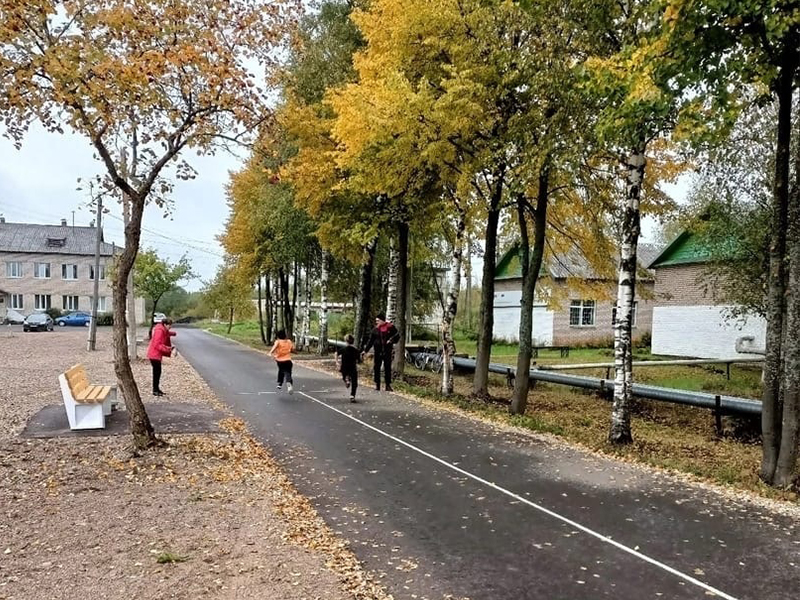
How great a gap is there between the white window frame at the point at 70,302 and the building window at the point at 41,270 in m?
2.85

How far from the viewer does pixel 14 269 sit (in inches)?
2719

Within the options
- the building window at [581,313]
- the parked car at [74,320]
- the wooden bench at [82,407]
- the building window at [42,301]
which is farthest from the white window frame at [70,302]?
the wooden bench at [82,407]

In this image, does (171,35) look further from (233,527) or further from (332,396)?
(332,396)

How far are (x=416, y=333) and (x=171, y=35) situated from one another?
3406 centimetres

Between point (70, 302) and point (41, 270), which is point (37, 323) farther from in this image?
point (41, 270)

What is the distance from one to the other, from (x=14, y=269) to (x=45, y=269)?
112 inches

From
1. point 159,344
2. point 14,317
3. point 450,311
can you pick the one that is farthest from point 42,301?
point 450,311

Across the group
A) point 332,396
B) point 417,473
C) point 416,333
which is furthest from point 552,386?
point 416,333

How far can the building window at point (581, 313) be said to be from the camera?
125 ft

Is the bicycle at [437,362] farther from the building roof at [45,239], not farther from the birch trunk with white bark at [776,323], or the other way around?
the building roof at [45,239]

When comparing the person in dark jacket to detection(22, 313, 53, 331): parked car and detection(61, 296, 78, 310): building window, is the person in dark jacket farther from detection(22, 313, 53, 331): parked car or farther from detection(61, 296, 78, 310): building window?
detection(61, 296, 78, 310): building window

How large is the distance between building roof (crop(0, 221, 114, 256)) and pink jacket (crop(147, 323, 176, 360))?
61101mm

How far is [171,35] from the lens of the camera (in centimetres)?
849

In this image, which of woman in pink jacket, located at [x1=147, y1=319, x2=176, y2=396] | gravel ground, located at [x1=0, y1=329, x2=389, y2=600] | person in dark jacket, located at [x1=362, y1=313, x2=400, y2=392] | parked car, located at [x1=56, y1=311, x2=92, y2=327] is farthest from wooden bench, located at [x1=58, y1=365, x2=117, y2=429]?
parked car, located at [x1=56, y1=311, x2=92, y2=327]
